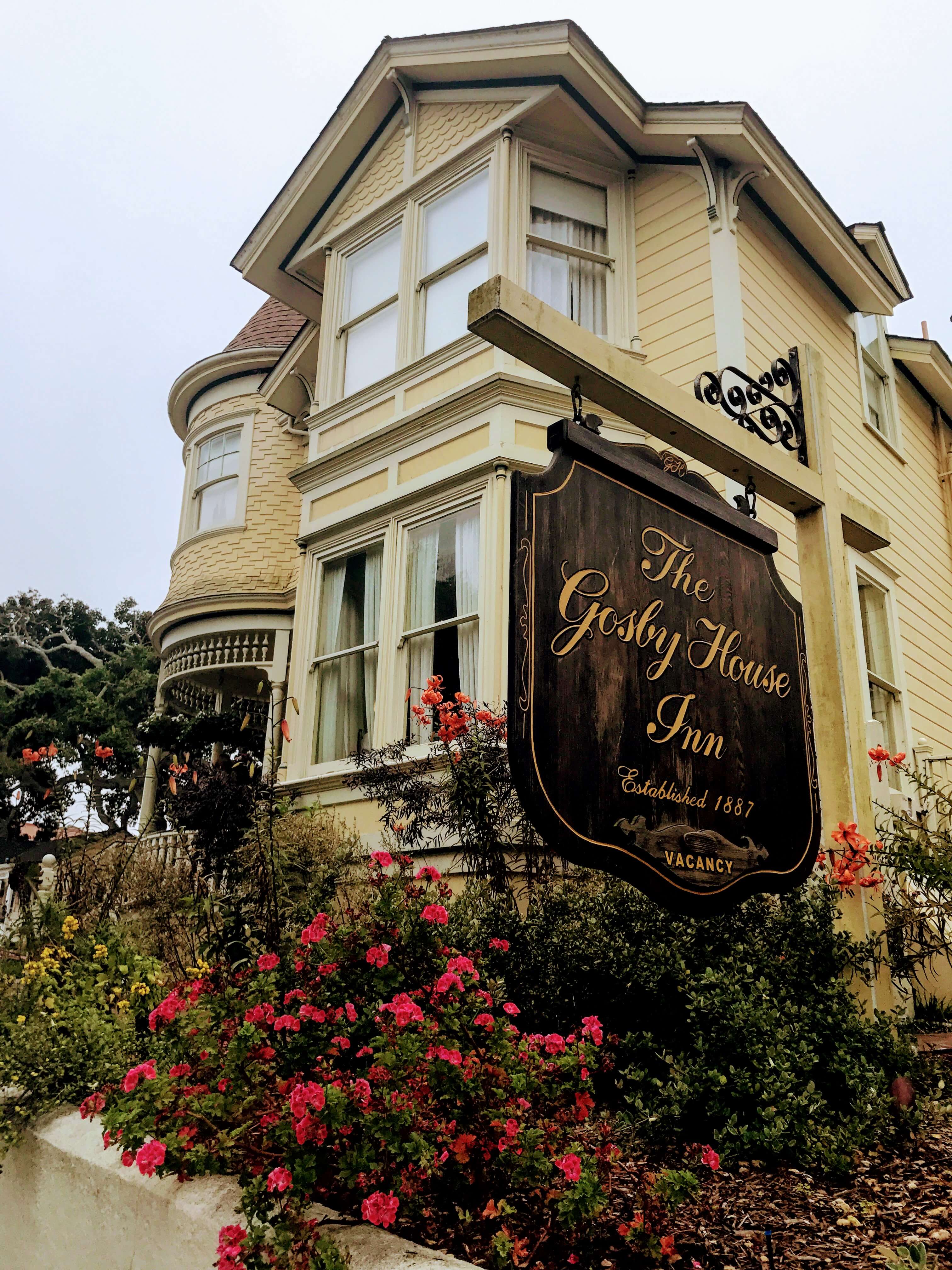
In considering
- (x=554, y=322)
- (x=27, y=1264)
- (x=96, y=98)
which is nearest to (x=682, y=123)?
(x=554, y=322)

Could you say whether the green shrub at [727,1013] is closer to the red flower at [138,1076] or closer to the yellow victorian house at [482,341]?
the red flower at [138,1076]

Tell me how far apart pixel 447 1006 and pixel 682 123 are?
8647 millimetres

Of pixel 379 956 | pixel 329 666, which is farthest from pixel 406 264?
pixel 379 956

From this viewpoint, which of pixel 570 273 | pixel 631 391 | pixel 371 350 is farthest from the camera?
pixel 371 350

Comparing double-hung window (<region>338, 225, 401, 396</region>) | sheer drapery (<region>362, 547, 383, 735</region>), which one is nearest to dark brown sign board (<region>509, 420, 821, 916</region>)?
sheer drapery (<region>362, 547, 383, 735</region>)

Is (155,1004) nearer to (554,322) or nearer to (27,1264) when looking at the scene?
(27,1264)

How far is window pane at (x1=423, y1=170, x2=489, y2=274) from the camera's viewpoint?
9.65m

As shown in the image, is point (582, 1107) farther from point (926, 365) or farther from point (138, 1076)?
point (926, 365)

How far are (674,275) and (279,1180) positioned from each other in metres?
8.68

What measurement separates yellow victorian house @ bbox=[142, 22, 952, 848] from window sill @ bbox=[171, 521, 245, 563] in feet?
5.88

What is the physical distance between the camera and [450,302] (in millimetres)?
9680

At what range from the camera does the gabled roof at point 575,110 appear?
356 inches

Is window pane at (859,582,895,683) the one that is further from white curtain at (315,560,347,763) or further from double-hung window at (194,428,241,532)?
double-hung window at (194,428,241,532)

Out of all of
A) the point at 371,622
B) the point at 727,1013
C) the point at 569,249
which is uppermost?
the point at 569,249
